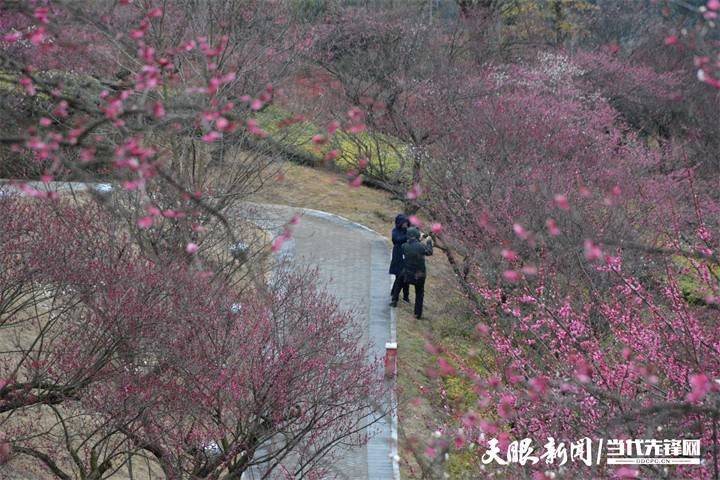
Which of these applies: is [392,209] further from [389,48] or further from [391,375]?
[391,375]

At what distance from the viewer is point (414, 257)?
48.8ft

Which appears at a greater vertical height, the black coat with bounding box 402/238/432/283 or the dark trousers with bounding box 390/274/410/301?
the black coat with bounding box 402/238/432/283

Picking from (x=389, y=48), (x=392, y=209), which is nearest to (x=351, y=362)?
(x=392, y=209)

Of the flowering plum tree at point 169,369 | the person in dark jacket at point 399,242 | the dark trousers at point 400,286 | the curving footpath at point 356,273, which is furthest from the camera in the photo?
the dark trousers at point 400,286

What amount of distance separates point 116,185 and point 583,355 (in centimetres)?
→ 711

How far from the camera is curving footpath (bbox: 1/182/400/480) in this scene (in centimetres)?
1138

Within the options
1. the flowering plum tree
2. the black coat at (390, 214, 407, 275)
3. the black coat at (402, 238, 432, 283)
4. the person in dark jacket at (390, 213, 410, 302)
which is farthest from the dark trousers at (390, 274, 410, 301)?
the flowering plum tree

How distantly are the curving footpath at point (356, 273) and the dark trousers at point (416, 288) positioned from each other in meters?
0.38

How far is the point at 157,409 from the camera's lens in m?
8.66

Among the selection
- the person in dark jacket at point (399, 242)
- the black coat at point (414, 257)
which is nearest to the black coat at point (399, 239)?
the person in dark jacket at point (399, 242)

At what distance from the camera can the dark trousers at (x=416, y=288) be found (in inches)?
607

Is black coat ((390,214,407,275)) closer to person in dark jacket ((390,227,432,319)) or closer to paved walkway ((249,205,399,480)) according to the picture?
person in dark jacket ((390,227,432,319))

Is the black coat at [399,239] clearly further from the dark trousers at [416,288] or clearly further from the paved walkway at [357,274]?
the paved walkway at [357,274]

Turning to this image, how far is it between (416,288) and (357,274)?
2538 mm
